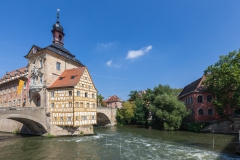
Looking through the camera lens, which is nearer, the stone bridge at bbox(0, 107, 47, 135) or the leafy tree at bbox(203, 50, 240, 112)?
the stone bridge at bbox(0, 107, 47, 135)

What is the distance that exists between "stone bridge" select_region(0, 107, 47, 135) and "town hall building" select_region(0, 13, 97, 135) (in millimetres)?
864

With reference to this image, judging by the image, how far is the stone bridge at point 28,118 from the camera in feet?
67.1

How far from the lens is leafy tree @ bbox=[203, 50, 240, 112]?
23.2m

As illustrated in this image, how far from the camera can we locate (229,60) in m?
25.7

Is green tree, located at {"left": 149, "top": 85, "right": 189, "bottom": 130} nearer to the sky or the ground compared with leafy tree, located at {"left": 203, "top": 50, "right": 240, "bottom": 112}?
nearer to the ground

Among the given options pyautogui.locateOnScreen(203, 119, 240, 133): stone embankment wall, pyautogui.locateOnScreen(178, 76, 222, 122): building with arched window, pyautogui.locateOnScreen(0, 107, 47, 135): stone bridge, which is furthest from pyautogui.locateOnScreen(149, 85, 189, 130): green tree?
pyautogui.locateOnScreen(0, 107, 47, 135): stone bridge

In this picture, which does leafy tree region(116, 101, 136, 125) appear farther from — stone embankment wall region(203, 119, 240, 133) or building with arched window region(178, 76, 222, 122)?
stone embankment wall region(203, 119, 240, 133)

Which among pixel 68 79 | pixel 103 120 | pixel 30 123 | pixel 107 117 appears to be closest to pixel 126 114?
pixel 107 117

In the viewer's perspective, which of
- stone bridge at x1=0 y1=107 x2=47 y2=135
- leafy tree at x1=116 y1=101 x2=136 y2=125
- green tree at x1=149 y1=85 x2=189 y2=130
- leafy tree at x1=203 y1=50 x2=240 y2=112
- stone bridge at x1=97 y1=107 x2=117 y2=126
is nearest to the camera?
stone bridge at x1=0 y1=107 x2=47 y2=135

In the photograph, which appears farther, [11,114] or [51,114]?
[51,114]

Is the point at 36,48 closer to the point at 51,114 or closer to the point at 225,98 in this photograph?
the point at 51,114

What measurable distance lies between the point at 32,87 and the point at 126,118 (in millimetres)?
23757

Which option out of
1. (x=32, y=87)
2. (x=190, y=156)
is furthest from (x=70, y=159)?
(x=32, y=87)

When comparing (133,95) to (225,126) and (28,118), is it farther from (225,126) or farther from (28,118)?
(28,118)
